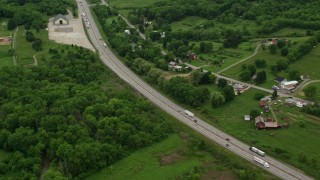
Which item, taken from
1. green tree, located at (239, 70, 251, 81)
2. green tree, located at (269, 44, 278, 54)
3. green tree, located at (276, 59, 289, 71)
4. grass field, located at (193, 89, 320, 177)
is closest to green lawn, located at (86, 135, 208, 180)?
grass field, located at (193, 89, 320, 177)

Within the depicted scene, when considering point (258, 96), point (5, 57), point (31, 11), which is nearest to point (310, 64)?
point (258, 96)

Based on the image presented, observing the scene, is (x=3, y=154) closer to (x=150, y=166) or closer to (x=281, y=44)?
(x=150, y=166)

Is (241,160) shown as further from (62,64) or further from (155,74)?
(62,64)

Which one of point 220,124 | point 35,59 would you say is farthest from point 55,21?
point 220,124

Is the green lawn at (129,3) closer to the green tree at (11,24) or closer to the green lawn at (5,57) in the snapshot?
the green tree at (11,24)

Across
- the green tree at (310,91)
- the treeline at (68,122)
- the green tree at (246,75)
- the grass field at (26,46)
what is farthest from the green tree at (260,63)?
the grass field at (26,46)
